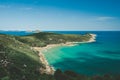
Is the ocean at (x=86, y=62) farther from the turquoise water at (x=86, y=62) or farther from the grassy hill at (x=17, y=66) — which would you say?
the grassy hill at (x=17, y=66)

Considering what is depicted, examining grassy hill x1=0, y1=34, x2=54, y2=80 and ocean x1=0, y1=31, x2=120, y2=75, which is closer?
grassy hill x1=0, y1=34, x2=54, y2=80

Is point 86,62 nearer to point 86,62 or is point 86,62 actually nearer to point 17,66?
point 86,62

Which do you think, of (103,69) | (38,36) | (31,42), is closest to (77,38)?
(38,36)

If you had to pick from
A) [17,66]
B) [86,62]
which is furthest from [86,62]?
[17,66]

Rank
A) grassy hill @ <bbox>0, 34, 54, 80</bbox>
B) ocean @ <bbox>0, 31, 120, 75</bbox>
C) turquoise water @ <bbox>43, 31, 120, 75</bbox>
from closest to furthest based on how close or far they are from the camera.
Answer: grassy hill @ <bbox>0, 34, 54, 80</bbox>
ocean @ <bbox>0, 31, 120, 75</bbox>
turquoise water @ <bbox>43, 31, 120, 75</bbox>

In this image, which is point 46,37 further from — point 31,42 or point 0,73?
point 0,73

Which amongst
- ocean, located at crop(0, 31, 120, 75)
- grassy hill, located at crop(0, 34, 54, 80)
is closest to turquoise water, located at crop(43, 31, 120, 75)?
ocean, located at crop(0, 31, 120, 75)

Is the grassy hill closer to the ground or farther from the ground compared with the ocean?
farther from the ground

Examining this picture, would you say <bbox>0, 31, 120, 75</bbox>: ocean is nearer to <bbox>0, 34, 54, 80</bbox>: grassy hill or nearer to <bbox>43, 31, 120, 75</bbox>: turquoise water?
<bbox>43, 31, 120, 75</bbox>: turquoise water

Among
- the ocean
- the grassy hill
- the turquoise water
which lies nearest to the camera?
the grassy hill

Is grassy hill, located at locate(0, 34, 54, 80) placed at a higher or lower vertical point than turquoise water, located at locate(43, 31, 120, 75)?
higher

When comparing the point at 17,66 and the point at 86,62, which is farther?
the point at 86,62
